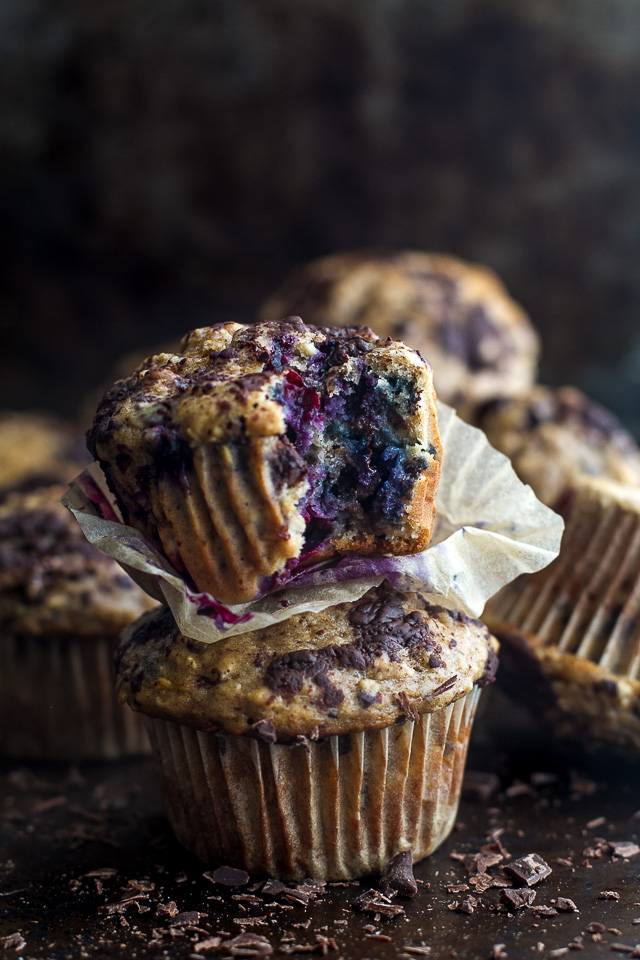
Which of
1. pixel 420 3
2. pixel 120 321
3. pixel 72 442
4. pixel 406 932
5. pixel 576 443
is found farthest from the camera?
pixel 120 321

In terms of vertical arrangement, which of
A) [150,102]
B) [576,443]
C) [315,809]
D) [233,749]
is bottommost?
[315,809]

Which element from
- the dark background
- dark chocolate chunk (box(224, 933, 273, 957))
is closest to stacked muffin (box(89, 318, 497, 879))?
dark chocolate chunk (box(224, 933, 273, 957))

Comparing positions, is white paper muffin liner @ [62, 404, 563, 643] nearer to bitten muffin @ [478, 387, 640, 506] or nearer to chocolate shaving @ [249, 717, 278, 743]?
chocolate shaving @ [249, 717, 278, 743]

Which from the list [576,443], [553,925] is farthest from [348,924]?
[576,443]

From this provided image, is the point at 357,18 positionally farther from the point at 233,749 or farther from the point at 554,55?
the point at 233,749

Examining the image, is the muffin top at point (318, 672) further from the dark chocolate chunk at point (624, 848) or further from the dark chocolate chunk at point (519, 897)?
the dark chocolate chunk at point (624, 848)

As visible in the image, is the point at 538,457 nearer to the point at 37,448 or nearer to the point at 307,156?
the point at 37,448
